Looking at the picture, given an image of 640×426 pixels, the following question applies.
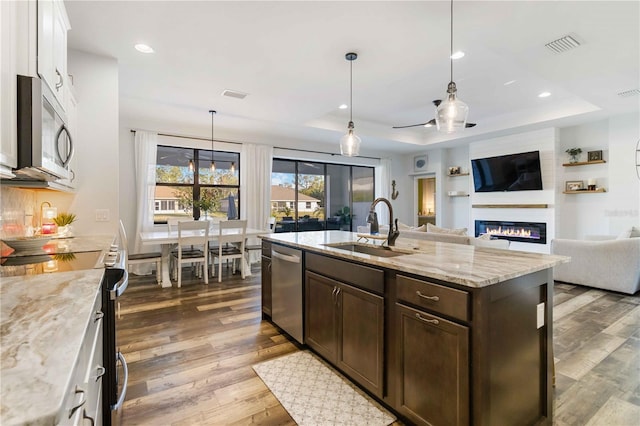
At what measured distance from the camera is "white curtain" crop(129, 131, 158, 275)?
5.41 meters

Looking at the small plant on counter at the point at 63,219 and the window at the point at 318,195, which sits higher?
the window at the point at 318,195

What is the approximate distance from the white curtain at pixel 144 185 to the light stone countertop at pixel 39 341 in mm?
4512

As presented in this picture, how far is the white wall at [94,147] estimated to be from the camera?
3025 mm

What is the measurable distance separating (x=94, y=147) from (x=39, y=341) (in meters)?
3.03

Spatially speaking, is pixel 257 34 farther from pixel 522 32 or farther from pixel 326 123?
pixel 326 123

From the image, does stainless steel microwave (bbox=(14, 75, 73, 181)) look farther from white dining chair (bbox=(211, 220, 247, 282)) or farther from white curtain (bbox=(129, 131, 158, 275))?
white curtain (bbox=(129, 131, 158, 275))

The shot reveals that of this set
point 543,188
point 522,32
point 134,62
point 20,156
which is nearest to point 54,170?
point 20,156

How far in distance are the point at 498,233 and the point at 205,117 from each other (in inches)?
252

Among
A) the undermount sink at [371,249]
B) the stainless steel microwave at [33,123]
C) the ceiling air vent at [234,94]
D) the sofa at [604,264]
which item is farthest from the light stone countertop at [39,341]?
the sofa at [604,264]

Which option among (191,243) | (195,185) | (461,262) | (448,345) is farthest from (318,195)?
(448,345)

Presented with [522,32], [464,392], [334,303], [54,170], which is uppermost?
[522,32]

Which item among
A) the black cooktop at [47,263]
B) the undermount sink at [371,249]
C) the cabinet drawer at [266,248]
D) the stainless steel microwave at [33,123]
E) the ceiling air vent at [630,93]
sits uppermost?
the ceiling air vent at [630,93]

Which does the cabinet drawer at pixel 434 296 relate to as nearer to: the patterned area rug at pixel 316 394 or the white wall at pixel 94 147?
the patterned area rug at pixel 316 394

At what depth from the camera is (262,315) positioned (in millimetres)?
3318
